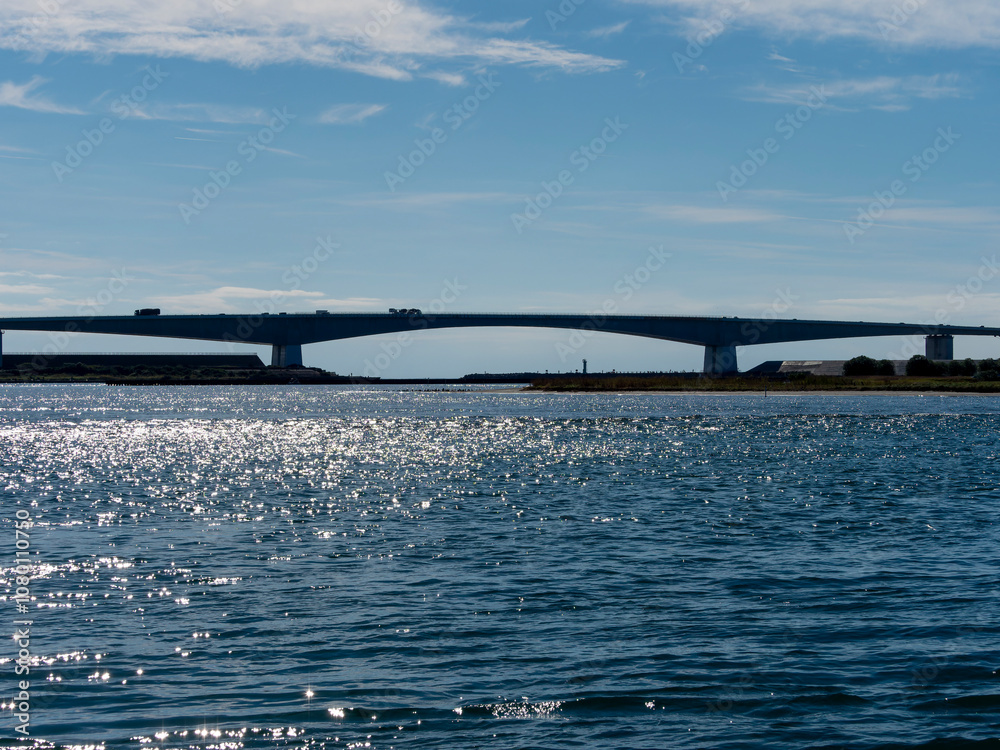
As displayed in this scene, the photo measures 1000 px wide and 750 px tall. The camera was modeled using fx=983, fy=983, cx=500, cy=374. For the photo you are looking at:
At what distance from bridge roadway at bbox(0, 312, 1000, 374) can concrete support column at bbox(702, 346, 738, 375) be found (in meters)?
3.19

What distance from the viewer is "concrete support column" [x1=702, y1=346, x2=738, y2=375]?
A: 610ft

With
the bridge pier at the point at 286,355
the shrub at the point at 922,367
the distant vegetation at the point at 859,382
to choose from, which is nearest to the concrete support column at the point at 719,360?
the distant vegetation at the point at 859,382

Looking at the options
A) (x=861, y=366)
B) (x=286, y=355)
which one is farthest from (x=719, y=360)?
(x=286, y=355)

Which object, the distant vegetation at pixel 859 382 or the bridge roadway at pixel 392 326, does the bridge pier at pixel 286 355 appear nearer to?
the bridge roadway at pixel 392 326

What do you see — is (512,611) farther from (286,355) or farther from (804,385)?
(286,355)

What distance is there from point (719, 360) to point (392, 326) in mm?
63209

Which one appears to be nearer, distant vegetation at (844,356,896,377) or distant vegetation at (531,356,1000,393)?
distant vegetation at (531,356,1000,393)

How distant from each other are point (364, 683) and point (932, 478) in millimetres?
32079

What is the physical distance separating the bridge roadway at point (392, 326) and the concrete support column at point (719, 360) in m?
3.19

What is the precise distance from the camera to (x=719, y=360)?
7372 inches

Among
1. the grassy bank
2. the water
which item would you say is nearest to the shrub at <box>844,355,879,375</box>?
the grassy bank

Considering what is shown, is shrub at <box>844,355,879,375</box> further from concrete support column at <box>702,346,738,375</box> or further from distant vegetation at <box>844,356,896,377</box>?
concrete support column at <box>702,346,738,375</box>

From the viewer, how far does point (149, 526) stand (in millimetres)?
27125

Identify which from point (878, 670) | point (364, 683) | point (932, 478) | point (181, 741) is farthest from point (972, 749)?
point (932, 478)
